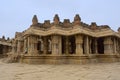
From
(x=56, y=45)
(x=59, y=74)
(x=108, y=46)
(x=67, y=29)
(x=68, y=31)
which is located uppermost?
(x=67, y=29)

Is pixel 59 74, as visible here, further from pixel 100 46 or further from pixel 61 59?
pixel 100 46

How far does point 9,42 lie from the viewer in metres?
33.8

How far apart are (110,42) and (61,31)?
634cm

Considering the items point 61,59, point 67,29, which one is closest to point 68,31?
point 67,29

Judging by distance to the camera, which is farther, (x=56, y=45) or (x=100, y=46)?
(x=100, y=46)

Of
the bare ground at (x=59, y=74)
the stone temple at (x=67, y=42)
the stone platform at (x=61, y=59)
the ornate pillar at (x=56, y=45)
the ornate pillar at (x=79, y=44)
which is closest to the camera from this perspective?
the bare ground at (x=59, y=74)

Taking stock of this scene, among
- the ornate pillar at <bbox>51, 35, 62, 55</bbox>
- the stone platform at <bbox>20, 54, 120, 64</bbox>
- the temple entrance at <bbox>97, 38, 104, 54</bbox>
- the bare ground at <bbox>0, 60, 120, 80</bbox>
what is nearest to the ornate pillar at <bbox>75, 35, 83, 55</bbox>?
the stone platform at <bbox>20, 54, 120, 64</bbox>

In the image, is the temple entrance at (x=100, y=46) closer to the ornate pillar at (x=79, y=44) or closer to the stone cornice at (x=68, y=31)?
the stone cornice at (x=68, y=31)

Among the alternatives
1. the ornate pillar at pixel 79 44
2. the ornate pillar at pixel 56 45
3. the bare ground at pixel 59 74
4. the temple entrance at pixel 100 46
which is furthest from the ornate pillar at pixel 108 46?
the bare ground at pixel 59 74

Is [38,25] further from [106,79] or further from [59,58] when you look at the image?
[106,79]

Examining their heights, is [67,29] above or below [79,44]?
above

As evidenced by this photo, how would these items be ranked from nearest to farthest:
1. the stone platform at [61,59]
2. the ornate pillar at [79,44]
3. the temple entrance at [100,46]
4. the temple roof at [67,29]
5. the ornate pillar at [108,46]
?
the stone platform at [61,59] → the ornate pillar at [79,44] → the temple roof at [67,29] → the ornate pillar at [108,46] → the temple entrance at [100,46]

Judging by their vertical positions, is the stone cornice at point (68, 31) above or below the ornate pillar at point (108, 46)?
above

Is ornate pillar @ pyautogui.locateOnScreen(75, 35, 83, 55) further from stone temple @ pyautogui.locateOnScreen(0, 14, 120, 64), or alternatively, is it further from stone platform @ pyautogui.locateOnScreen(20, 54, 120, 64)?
stone platform @ pyautogui.locateOnScreen(20, 54, 120, 64)
